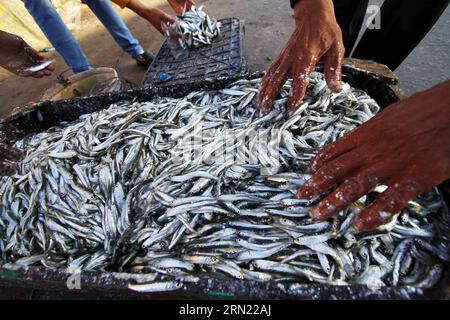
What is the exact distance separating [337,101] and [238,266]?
151cm

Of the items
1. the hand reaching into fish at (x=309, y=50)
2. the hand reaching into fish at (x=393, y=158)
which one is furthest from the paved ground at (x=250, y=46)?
the hand reaching into fish at (x=393, y=158)

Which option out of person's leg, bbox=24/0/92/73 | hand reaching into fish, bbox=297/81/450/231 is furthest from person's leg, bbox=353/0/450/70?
person's leg, bbox=24/0/92/73

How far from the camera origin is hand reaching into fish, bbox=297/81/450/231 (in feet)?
3.94

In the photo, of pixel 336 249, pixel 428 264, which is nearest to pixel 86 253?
→ pixel 336 249

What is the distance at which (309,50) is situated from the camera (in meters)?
2.10

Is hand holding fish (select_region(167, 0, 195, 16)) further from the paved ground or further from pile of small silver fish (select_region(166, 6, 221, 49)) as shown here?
the paved ground

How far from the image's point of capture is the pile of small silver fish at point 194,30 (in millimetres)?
4199

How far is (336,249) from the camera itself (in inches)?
62.8

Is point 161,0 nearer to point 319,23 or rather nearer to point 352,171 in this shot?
point 319,23

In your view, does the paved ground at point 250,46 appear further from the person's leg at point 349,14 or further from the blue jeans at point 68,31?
the person's leg at point 349,14

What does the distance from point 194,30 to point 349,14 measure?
2.04m

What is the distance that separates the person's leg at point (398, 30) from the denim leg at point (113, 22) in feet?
10.8

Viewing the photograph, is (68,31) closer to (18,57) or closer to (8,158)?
(18,57)

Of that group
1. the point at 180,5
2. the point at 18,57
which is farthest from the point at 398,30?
the point at 18,57
